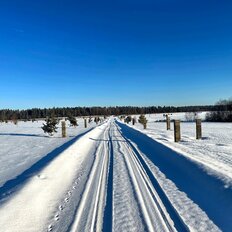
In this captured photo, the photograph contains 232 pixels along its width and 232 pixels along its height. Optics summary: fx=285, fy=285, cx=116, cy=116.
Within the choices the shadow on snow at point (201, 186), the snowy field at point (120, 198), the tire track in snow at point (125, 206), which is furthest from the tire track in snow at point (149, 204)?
the shadow on snow at point (201, 186)

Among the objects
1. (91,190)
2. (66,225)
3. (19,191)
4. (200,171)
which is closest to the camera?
(66,225)

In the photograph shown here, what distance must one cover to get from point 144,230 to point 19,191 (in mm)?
3126

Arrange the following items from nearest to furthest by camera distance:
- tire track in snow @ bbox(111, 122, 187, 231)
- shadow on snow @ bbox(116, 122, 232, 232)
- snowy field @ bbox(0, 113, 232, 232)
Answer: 1. tire track in snow @ bbox(111, 122, 187, 231)
2. snowy field @ bbox(0, 113, 232, 232)
3. shadow on snow @ bbox(116, 122, 232, 232)

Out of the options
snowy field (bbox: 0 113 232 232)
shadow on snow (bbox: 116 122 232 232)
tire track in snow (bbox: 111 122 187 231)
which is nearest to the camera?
tire track in snow (bbox: 111 122 187 231)

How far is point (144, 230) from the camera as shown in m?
4.42

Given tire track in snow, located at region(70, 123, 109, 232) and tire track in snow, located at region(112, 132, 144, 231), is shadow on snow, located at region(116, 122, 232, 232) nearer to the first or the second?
tire track in snow, located at region(112, 132, 144, 231)

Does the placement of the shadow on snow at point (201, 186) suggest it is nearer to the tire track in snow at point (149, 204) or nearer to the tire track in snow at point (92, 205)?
the tire track in snow at point (149, 204)

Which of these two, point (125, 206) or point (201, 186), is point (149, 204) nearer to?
point (125, 206)

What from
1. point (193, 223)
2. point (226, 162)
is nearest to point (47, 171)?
point (193, 223)

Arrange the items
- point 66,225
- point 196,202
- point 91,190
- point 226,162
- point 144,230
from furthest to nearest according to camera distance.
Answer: point 226,162
point 91,190
point 196,202
point 66,225
point 144,230

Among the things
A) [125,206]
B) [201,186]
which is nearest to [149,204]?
[125,206]

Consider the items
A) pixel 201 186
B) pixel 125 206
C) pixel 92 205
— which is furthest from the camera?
pixel 201 186

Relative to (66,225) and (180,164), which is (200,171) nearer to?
(180,164)

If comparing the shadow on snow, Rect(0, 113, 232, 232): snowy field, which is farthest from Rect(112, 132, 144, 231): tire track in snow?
the shadow on snow
